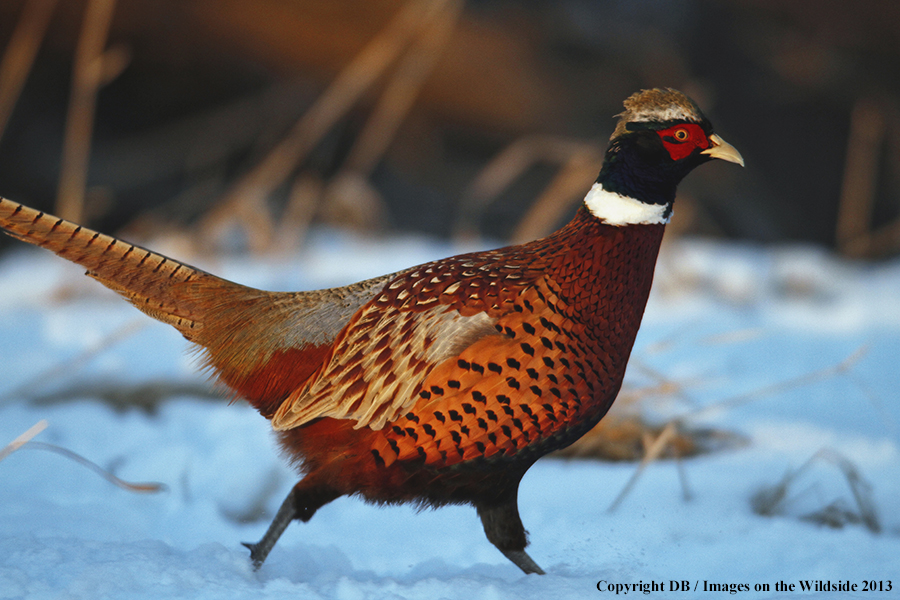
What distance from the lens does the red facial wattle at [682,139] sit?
192cm

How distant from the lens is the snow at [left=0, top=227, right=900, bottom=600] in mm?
1875

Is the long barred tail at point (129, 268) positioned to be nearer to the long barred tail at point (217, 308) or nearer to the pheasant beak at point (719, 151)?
the long barred tail at point (217, 308)

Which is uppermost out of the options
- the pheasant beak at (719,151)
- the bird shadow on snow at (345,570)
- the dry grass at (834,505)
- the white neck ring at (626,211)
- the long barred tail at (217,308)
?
the pheasant beak at (719,151)

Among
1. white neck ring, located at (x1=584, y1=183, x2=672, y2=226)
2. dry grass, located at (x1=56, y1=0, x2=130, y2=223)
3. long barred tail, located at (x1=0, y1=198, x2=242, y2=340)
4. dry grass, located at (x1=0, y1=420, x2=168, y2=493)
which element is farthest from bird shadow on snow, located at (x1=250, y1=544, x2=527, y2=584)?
dry grass, located at (x1=56, y1=0, x2=130, y2=223)

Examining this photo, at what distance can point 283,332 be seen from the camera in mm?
2115

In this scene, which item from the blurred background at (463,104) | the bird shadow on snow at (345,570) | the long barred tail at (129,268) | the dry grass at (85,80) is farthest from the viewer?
the blurred background at (463,104)

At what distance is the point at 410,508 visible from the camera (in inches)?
104

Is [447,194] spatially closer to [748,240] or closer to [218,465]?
[748,240]

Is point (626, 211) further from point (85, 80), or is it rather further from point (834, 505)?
point (85, 80)

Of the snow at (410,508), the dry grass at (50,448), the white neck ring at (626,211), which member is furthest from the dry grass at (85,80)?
the white neck ring at (626,211)

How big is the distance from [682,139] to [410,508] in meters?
1.49

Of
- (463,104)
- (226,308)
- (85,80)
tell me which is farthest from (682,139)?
(463,104)

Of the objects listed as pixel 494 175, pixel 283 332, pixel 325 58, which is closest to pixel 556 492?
pixel 283 332

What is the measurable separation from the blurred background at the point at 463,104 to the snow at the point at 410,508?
5.02 ft
